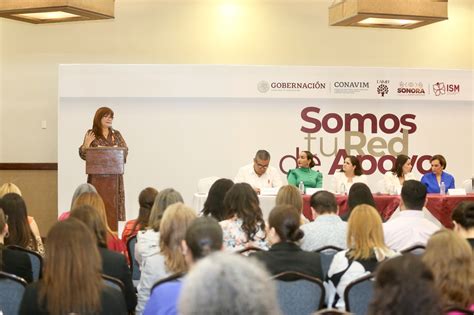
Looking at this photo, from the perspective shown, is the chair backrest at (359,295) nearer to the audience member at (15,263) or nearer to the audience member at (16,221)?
the audience member at (15,263)

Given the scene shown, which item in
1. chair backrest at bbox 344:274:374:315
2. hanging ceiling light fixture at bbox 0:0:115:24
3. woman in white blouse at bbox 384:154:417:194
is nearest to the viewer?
chair backrest at bbox 344:274:374:315

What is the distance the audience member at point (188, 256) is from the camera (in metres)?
3.28

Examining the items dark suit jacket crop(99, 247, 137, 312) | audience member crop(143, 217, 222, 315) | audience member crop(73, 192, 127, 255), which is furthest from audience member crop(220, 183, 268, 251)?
audience member crop(143, 217, 222, 315)

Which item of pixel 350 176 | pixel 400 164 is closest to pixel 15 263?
A: pixel 350 176

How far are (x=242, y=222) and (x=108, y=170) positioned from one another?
3296 millimetres

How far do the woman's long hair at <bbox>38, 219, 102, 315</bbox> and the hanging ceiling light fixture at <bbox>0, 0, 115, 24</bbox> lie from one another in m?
5.19

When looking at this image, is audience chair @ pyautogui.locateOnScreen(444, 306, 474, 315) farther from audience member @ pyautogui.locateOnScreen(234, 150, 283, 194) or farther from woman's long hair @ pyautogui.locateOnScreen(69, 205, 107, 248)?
audience member @ pyautogui.locateOnScreen(234, 150, 283, 194)

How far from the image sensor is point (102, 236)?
4.39 m

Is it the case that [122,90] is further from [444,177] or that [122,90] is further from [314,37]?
[444,177]

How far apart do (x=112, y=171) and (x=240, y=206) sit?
126 inches

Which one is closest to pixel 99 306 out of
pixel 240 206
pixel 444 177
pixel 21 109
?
pixel 240 206

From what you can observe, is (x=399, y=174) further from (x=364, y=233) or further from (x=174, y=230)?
(x=174, y=230)

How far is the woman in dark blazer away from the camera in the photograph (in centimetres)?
414

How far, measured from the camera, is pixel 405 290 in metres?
2.40
